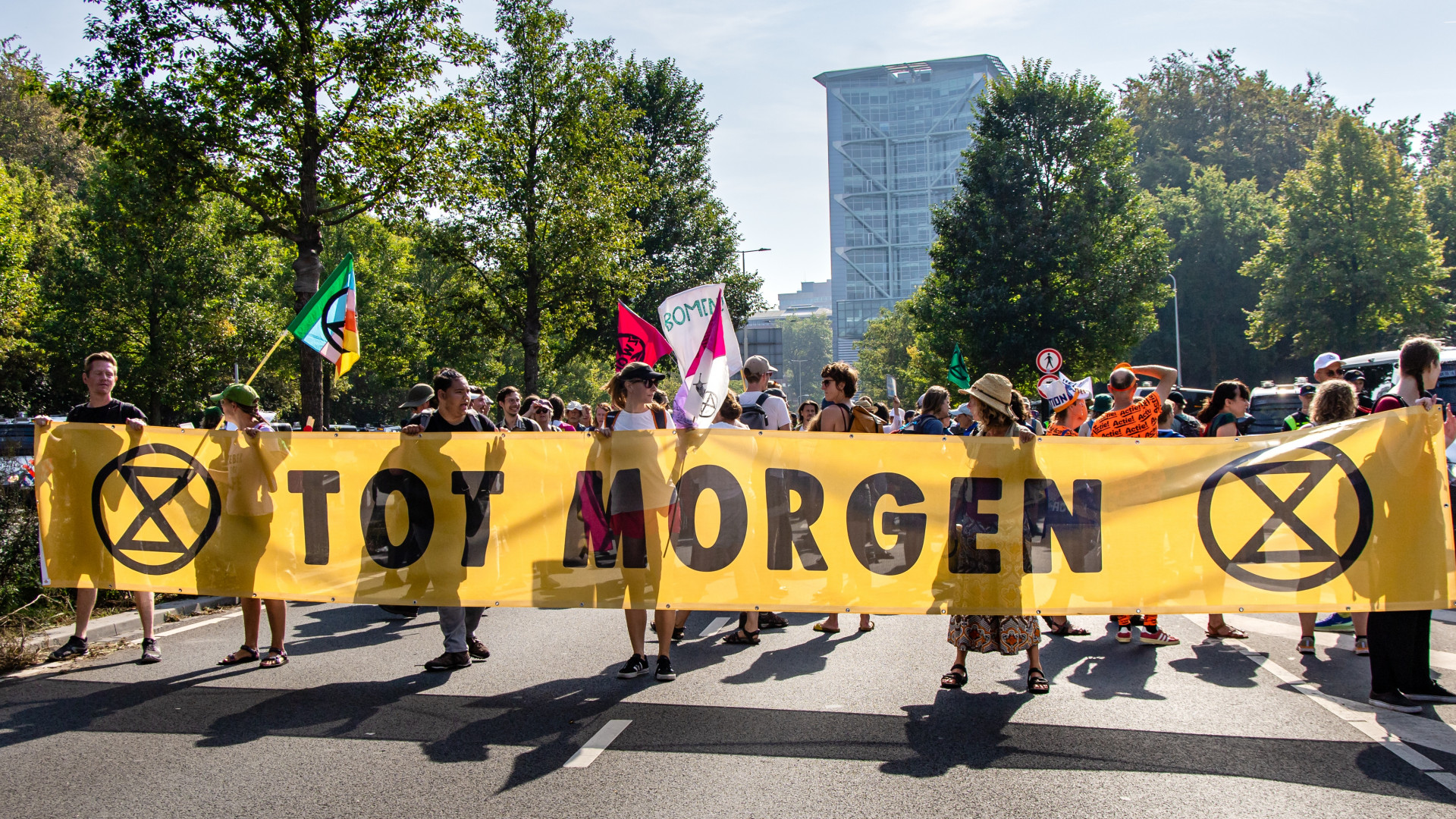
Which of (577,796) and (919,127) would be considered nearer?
(577,796)

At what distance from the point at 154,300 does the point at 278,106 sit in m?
19.0

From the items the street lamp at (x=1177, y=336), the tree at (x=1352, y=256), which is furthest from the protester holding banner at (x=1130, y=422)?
the street lamp at (x=1177, y=336)

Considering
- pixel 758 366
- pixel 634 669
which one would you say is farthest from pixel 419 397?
pixel 634 669

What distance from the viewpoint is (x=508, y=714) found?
580 cm

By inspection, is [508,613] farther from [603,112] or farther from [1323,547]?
[603,112]

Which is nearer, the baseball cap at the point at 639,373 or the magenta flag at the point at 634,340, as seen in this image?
the baseball cap at the point at 639,373

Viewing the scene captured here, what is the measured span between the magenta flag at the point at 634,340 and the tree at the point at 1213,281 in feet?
171

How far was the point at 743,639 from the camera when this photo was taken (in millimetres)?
7848

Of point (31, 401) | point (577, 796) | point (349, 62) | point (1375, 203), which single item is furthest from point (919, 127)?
point (577, 796)

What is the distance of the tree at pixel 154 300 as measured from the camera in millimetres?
30562

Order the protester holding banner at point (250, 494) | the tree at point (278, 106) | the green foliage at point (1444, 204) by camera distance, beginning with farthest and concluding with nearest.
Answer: the green foliage at point (1444, 204) → the tree at point (278, 106) → the protester holding banner at point (250, 494)

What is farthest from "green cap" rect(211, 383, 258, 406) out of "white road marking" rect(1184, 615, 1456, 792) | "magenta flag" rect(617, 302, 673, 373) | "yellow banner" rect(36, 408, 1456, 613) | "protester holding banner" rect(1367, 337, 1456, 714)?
"protester holding banner" rect(1367, 337, 1456, 714)

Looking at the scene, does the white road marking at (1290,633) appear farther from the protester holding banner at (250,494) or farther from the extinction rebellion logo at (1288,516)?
the protester holding banner at (250,494)

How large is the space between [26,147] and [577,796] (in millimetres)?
56448
